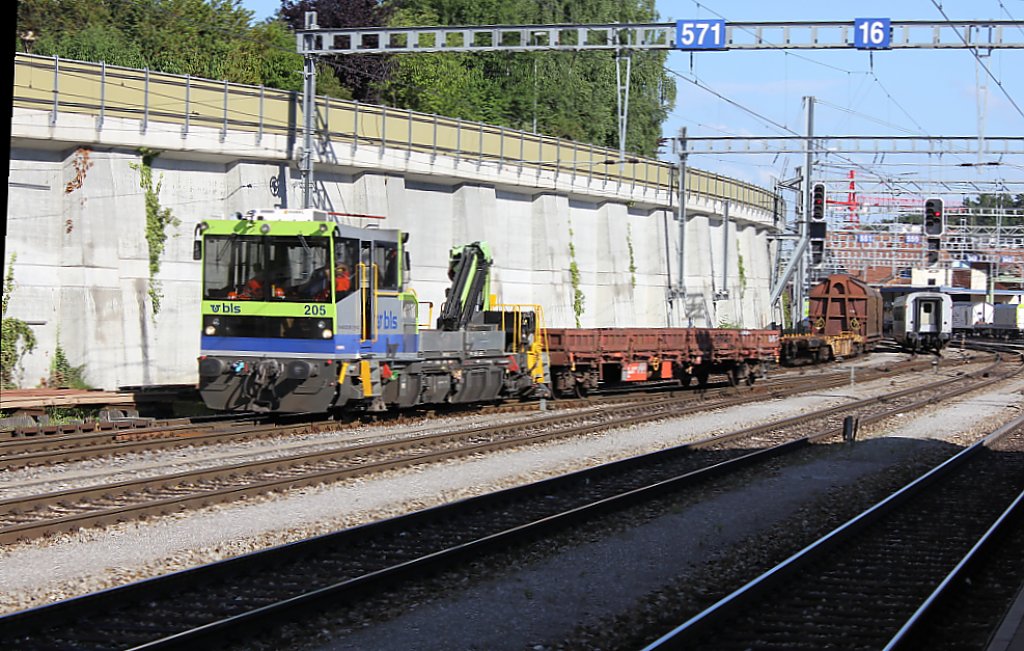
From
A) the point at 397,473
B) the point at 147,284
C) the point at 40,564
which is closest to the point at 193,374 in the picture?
the point at 147,284

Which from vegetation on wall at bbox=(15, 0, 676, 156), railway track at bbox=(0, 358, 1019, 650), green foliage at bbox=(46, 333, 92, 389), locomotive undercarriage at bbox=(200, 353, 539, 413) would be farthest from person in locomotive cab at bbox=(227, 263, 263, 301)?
vegetation on wall at bbox=(15, 0, 676, 156)

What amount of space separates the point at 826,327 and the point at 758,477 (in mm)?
36344

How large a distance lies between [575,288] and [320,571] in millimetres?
33186

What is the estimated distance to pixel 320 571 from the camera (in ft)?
30.1

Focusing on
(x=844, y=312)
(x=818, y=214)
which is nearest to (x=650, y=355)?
(x=818, y=214)

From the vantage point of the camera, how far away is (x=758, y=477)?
1498 cm

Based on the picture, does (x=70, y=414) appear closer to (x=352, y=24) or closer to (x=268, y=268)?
(x=268, y=268)

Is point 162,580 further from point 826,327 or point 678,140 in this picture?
point 826,327

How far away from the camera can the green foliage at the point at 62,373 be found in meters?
23.3

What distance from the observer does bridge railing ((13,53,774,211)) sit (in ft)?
79.3

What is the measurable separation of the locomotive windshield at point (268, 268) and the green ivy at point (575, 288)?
23929 millimetres

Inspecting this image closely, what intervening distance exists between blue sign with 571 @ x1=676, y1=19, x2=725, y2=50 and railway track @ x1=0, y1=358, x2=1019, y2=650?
42.1 ft

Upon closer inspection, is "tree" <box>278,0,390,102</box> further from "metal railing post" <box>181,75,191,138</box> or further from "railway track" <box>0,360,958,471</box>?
"railway track" <box>0,360,958,471</box>

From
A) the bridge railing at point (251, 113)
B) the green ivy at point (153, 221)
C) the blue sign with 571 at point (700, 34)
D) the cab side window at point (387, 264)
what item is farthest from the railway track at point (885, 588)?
the bridge railing at point (251, 113)
